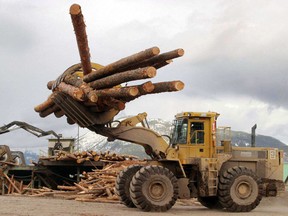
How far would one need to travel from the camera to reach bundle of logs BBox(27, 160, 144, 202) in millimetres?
20827

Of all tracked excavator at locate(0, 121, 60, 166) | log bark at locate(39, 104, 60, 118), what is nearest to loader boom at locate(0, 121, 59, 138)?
tracked excavator at locate(0, 121, 60, 166)

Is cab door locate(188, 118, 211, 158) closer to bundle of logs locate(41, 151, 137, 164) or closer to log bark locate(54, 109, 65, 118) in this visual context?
log bark locate(54, 109, 65, 118)

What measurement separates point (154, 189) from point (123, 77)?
146 inches

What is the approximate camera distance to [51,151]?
112ft

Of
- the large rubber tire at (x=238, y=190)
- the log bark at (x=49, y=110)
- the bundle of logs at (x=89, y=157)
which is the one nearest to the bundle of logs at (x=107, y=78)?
the log bark at (x=49, y=110)

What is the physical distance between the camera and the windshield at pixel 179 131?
56.0 ft

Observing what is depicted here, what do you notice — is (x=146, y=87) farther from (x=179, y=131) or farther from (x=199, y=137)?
(x=199, y=137)

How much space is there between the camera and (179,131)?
17.2m

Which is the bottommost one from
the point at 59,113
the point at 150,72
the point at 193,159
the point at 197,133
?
the point at 193,159

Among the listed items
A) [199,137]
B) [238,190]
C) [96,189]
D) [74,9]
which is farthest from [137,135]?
[96,189]

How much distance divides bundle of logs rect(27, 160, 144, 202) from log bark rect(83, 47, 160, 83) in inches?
242

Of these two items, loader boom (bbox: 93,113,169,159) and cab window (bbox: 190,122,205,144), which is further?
cab window (bbox: 190,122,205,144)

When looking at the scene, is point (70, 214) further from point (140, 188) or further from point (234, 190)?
point (234, 190)

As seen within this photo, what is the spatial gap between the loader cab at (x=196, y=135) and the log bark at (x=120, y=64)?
10.5ft
